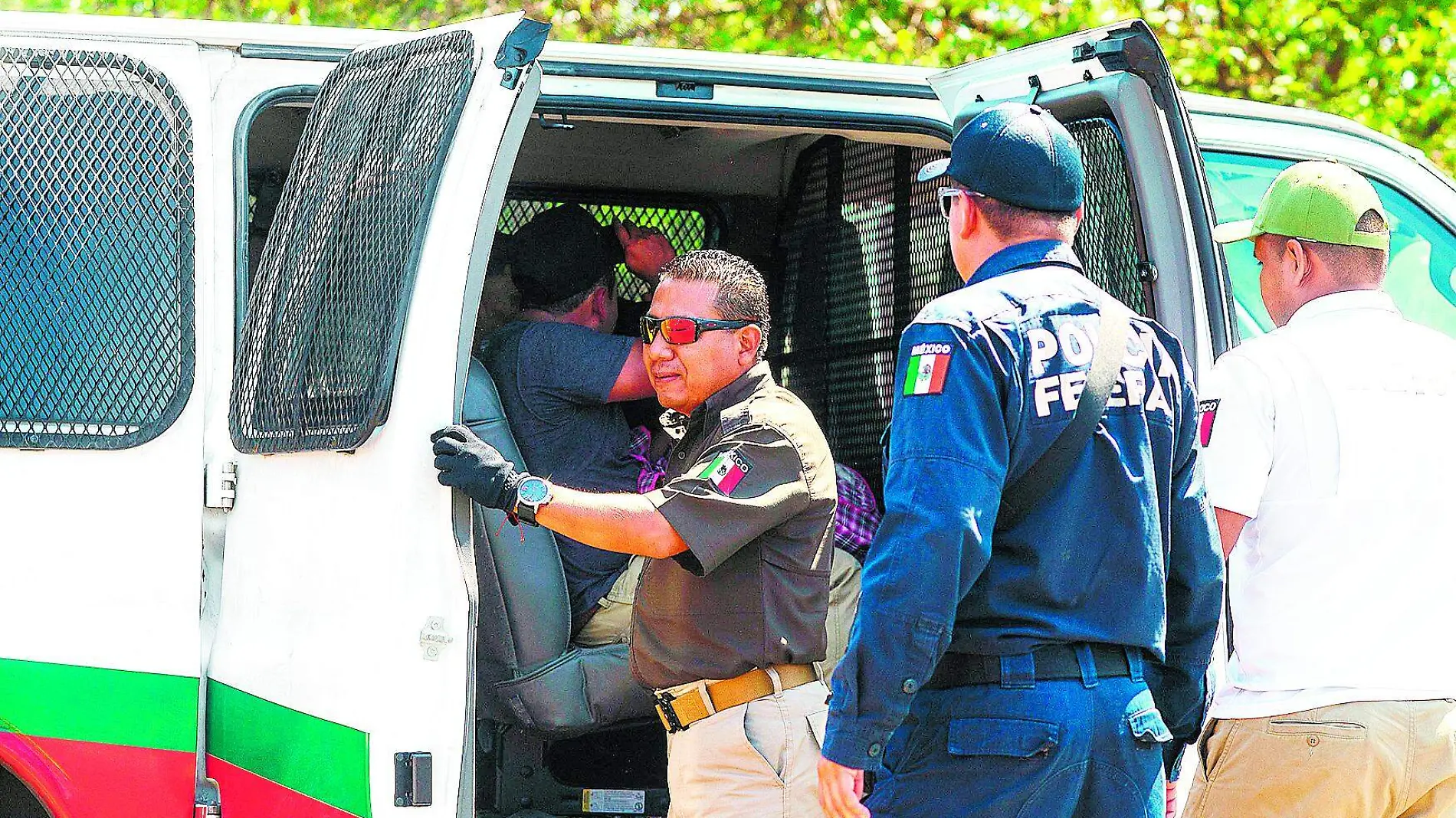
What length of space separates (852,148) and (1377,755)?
2291mm

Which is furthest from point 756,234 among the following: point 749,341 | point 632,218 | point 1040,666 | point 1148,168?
point 1040,666

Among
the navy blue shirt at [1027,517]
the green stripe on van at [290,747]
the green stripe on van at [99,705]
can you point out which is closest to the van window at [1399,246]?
the navy blue shirt at [1027,517]

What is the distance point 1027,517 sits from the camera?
7.60 ft

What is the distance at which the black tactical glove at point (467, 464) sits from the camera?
2420 millimetres

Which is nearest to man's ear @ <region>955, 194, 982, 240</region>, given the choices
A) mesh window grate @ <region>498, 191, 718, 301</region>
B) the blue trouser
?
the blue trouser

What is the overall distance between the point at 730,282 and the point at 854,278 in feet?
4.43

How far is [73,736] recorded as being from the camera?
2719mm

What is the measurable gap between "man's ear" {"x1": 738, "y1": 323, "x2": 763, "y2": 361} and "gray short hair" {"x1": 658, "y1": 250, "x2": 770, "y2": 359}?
0.01m

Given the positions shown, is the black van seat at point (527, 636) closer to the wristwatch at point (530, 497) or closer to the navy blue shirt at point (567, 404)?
the navy blue shirt at point (567, 404)

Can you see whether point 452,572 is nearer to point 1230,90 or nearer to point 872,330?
point 872,330

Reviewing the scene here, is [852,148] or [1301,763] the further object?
[852,148]

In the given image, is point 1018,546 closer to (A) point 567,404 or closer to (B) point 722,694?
(B) point 722,694

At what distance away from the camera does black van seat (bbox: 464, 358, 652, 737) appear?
3406 millimetres

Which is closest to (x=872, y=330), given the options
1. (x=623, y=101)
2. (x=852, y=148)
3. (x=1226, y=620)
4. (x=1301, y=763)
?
(x=852, y=148)
